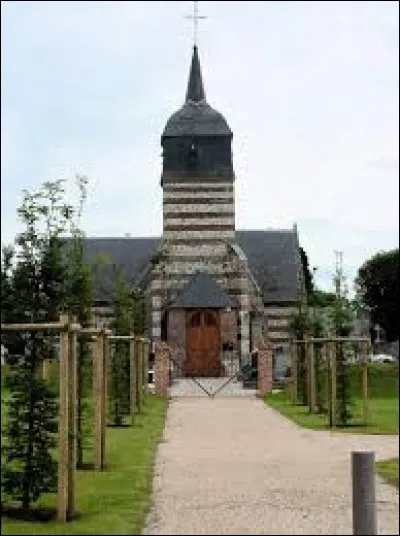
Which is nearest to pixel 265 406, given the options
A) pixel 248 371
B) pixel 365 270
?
pixel 248 371

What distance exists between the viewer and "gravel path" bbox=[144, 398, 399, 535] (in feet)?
32.2

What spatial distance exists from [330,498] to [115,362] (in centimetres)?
1485

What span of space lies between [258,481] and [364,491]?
5.77 m

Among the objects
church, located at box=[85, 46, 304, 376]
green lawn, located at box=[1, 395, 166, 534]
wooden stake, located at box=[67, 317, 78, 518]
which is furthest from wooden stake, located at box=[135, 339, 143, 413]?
church, located at box=[85, 46, 304, 376]

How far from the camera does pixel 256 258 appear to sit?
186 feet

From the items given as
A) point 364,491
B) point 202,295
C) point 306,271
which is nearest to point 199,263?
point 202,295

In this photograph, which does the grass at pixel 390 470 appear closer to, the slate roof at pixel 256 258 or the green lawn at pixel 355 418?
the green lawn at pixel 355 418

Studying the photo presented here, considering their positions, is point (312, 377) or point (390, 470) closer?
point (390, 470)

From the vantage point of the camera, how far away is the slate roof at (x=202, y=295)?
158ft

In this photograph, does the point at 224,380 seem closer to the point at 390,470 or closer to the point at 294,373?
the point at 294,373

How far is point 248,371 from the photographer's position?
142 ft

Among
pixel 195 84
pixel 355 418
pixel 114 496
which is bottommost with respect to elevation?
pixel 114 496

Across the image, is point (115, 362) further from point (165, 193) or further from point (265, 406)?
point (165, 193)

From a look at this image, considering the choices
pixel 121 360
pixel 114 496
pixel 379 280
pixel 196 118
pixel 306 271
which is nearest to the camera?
pixel 114 496
